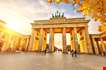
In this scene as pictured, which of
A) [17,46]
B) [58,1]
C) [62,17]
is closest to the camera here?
[58,1]

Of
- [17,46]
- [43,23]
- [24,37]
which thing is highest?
[43,23]

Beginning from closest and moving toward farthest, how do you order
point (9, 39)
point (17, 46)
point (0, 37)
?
1. point (0, 37)
2. point (9, 39)
3. point (17, 46)

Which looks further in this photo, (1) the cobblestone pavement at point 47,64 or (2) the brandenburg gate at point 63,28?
(2) the brandenburg gate at point 63,28

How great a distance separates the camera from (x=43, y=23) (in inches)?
2532

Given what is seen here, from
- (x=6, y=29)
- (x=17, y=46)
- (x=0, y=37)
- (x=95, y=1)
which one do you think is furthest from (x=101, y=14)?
(x=17, y=46)

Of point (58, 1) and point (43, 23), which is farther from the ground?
point (43, 23)

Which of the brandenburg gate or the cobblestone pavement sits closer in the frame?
the cobblestone pavement

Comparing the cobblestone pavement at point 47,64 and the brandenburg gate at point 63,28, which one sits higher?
the brandenburg gate at point 63,28

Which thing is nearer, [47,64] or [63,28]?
[47,64]

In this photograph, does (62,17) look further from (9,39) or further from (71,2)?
(71,2)

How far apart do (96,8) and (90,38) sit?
6014 centimetres

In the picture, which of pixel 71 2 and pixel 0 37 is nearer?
pixel 71 2

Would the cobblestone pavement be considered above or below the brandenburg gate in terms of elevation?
below

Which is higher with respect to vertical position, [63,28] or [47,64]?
[63,28]
